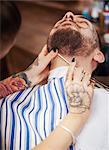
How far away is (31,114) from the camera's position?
888 mm

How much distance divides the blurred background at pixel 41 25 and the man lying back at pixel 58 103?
0.11 meters

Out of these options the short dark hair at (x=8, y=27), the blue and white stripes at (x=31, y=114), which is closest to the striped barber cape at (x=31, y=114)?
the blue and white stripes at (x=31, y=114)

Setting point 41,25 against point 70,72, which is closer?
point 70,72

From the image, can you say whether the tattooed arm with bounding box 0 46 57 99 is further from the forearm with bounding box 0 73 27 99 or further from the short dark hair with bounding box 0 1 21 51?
the short dark hair with bounding box 0 1 21 51

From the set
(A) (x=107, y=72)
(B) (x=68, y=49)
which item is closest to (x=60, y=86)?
(B) (x=68, y=49)

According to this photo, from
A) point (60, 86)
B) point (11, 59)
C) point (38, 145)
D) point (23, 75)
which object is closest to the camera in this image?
point (38, 145)

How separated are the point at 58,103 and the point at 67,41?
189 mm

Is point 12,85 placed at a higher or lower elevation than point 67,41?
lower

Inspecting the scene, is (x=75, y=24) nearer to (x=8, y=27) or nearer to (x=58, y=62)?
(x=58, y=62)

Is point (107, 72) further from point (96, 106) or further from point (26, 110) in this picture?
point (26, 110)

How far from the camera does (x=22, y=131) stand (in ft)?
2.80

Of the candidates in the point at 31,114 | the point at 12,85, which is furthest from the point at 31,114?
the point at 12,85

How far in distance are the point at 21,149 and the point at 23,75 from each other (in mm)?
269

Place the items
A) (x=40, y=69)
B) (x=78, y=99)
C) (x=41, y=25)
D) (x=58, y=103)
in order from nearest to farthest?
(x=78, y=99), (x=58, y=103), (x=40, y=69), (x=41, y=25)
